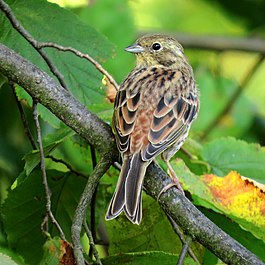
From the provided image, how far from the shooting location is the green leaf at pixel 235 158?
15.5 feet

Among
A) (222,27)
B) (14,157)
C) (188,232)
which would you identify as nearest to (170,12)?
(222,27)

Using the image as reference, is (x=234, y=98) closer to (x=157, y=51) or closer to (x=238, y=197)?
(x=157, y=51)

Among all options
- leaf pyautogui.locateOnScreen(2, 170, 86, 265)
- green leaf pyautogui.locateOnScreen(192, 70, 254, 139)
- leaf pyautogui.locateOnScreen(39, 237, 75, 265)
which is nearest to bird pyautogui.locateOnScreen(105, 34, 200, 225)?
leaf pyautogui.locateOnScreen(39, 237, 75, 265)

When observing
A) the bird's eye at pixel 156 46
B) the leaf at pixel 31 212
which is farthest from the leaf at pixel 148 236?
the bird's eye at pixel 156 46

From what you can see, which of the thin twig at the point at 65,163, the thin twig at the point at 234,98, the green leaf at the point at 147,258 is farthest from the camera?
the thin twig at the point at 234,98

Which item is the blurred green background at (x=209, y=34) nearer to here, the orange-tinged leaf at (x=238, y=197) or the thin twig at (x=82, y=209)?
A: the orange-tinged leaf at (x=238, y=197)

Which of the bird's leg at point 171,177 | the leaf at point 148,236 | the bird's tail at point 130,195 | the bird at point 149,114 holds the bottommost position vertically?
the leaf at point 148,236

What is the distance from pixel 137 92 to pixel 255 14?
14.3 feet

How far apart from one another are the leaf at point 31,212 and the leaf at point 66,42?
0.44 metres

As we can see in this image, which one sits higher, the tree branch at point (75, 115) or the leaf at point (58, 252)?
the tree branch at point (75, 115)

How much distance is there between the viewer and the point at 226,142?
499 cm

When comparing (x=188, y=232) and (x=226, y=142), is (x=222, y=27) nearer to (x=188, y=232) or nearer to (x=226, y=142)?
(x=226, y=142)

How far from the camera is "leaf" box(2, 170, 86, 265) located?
4.36 m

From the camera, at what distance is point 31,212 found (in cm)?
439
